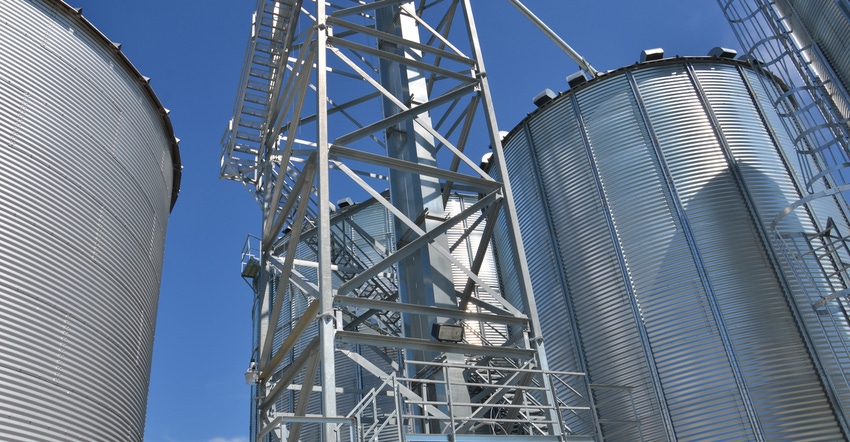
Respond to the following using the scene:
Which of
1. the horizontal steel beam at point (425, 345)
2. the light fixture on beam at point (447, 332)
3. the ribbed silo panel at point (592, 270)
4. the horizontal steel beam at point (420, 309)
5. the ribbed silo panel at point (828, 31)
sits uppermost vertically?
the ribbed silo panel at point (828, 31)

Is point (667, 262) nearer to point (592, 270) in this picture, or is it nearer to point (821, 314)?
point (592, 270)

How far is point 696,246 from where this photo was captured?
17641 mm

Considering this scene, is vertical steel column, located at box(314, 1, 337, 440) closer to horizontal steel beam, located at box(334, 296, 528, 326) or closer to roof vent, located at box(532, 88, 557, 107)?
horizontal steel beam, located at box(334, 296, 528, 326)

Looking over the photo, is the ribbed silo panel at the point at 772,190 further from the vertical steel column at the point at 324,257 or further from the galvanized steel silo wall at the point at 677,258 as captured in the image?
the vertical steel column at the point at 324,257

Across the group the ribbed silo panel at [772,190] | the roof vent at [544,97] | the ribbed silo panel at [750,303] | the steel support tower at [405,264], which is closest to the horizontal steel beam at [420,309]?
the steel support tower at [405,264]

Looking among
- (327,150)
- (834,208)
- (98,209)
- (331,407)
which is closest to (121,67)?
(98,209)

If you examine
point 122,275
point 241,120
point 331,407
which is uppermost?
point 241,120

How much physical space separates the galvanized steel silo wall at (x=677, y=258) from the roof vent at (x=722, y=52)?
0.46 meters

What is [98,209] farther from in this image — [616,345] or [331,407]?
[616,345]

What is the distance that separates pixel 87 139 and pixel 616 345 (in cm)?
1263

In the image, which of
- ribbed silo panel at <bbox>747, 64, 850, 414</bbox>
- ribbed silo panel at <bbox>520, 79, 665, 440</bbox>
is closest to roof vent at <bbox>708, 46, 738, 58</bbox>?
ribbed silo panel at <bbox>520, 79, 665, 440</bbox>

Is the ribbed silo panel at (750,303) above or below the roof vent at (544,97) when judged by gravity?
below

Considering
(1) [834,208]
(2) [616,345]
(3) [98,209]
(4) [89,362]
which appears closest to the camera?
(4) [89,362]

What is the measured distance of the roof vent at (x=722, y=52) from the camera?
21.3m
